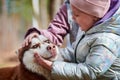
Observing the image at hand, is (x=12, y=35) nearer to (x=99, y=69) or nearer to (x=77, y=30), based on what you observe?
(x=77, y=30)

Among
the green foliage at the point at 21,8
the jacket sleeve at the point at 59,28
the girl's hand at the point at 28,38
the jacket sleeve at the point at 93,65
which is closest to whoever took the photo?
the jacket sleeve at the point at 93,65

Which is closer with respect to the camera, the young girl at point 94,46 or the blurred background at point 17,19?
the young girl at point 94,46

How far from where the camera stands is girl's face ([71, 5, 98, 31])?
4.56 feet

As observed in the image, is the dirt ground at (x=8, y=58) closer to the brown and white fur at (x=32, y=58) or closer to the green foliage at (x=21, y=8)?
the green foliage at (x=21, y=8)

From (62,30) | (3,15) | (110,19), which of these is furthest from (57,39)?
(3,15)

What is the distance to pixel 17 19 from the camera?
10.9 ft

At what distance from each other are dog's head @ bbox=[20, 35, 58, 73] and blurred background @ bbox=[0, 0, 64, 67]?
1.67 m

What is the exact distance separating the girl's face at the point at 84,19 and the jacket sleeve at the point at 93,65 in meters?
0.08

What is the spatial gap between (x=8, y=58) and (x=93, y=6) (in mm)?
2034

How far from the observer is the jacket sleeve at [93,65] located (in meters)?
1.33

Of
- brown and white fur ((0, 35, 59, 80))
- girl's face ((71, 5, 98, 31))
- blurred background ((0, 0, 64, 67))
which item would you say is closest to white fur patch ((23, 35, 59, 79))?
brown and white fur ((0, 35, 59, 80))

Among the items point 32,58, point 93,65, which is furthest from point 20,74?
point 93,65

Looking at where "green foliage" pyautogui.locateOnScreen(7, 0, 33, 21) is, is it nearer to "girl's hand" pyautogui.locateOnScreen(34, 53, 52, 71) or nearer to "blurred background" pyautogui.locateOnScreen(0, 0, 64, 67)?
"blurred background" pyautogui.locateOnScreen(0, 0, 64, 67)

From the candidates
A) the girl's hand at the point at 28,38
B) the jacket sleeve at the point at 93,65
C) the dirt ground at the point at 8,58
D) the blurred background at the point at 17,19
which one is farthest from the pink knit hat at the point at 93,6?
the dirt ground at the point at 8,58
